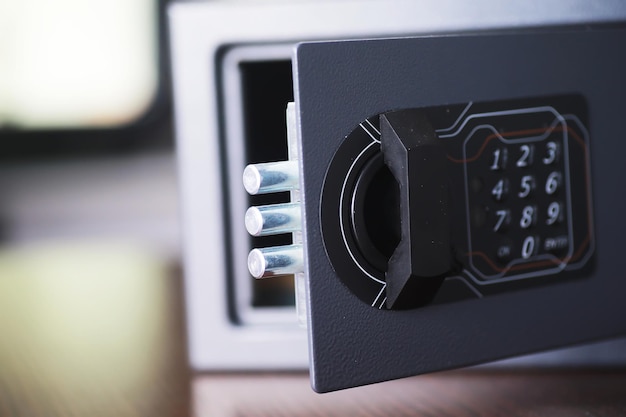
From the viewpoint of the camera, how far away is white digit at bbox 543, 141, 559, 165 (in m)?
0.39

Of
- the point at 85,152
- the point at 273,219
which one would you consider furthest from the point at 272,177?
the point at 85,152

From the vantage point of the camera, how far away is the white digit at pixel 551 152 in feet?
1.27

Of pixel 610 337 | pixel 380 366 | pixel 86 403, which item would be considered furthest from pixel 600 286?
pixel 86 403

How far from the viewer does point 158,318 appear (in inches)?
26.0

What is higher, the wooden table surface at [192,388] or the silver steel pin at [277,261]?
the silver steel pin at [277,261]

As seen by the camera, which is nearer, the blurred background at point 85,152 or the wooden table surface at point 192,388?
the wooden table surface at point 192,388

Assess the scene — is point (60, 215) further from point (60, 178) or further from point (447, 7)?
point (447, 7)

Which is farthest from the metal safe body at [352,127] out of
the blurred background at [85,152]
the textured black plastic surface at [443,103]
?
the blurred background at [85,152]

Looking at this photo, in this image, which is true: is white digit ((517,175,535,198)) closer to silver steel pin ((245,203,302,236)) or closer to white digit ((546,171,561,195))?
white digit ((546,171,561,195))

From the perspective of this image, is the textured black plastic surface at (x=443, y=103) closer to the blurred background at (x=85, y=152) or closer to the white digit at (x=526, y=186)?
the white digit at (x=526, y=186)

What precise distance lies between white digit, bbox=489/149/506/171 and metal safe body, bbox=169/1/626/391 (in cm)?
3

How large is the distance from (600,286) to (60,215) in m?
0.96

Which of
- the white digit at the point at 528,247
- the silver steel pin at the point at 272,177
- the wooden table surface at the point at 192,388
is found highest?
the silver steel pin at the point at 272,177

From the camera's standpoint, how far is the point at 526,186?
15.0 inches
